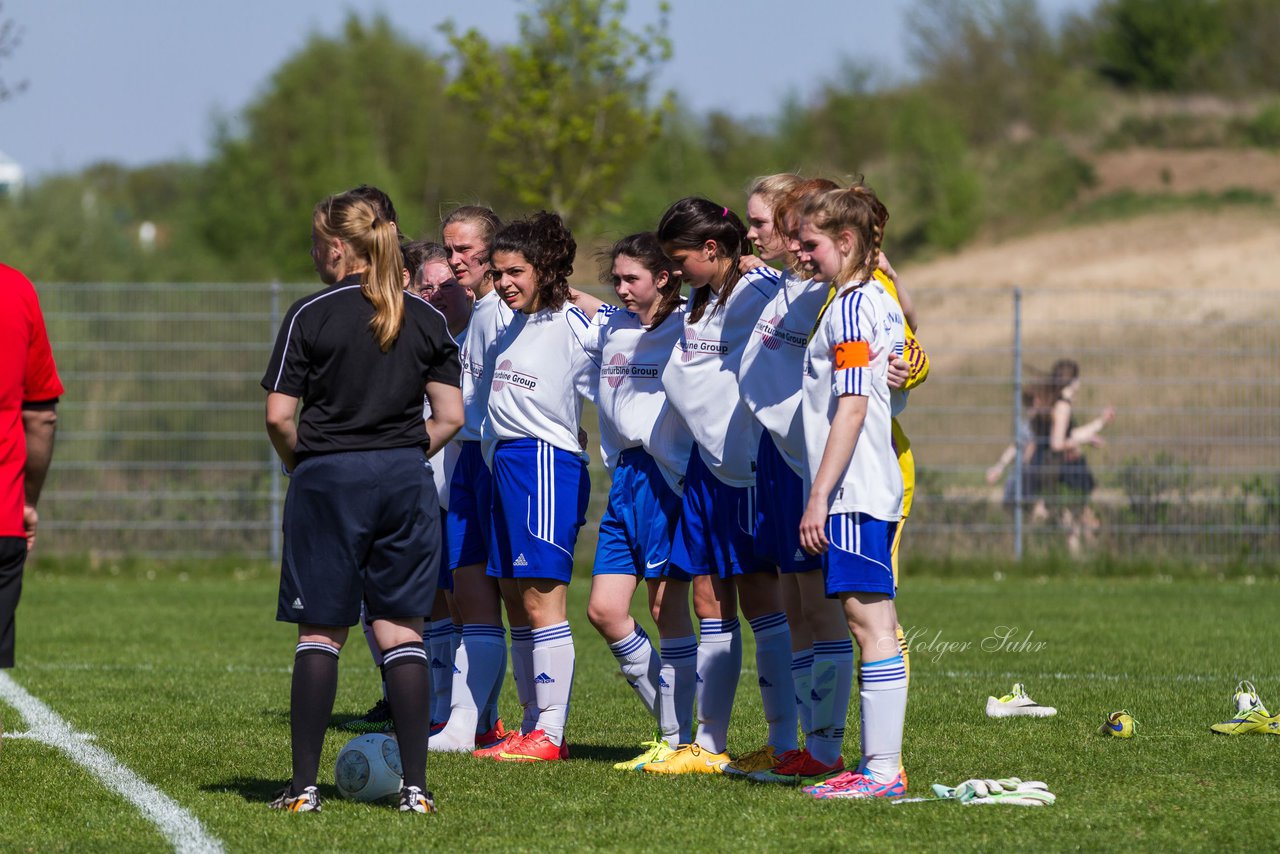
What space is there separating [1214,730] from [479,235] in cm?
358

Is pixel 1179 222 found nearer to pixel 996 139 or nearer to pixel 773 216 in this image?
pixel 996 139

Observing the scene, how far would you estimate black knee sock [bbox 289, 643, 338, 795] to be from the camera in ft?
15.6

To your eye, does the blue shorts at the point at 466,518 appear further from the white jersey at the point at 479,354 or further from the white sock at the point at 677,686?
the white sock at the point at 677,686

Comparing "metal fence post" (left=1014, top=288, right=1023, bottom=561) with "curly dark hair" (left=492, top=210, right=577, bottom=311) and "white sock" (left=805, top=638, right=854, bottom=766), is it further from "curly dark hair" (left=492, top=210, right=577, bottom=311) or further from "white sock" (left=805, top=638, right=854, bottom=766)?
"white sock" (left=805, top=638, right=854, bottom=766)

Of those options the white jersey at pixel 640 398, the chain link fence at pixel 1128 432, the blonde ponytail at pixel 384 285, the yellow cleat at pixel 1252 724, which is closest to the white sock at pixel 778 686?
the white jersey at pixel 640 398

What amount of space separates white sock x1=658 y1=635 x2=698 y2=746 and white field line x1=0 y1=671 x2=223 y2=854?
1.80m

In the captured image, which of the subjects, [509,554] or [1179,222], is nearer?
[509,554]

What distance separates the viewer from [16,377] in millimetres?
4922

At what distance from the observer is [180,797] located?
5168mm

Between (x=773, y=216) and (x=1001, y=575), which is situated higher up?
(x=773, y=216)

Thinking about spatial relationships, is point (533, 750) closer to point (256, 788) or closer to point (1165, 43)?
point (256, 788)

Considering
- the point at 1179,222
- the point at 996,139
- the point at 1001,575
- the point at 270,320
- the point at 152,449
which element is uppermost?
the point at 996,139

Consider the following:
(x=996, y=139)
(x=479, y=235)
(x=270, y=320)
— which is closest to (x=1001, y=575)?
(x=270, y=320)

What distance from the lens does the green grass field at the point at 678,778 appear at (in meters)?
4.55
